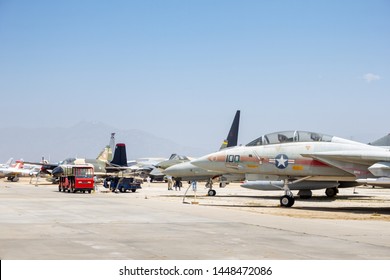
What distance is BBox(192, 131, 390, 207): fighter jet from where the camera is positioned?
897 inches

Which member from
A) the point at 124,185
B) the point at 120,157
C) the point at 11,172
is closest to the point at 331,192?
the point at 124,185

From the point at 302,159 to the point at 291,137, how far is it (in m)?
1.19

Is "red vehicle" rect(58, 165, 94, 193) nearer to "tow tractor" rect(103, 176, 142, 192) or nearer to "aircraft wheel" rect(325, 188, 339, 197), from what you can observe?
"tow tractor" rect(103, 176, 142, 192)

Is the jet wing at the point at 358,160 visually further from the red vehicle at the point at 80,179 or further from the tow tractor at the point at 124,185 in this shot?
the tow tractor at the point at 124,185

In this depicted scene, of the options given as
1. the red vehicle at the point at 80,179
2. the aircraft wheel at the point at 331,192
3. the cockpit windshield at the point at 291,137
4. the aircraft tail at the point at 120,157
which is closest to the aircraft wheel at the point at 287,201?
the cockpit windshield at the point at 291,137

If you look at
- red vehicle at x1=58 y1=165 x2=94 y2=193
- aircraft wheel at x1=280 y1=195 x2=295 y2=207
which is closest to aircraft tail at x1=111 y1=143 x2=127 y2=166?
red vehicle at x1=58 y1=165 x2=94 y2=193

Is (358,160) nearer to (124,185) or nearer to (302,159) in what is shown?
(302,159)

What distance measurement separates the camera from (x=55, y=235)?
509 inches

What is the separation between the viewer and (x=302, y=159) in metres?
23.9

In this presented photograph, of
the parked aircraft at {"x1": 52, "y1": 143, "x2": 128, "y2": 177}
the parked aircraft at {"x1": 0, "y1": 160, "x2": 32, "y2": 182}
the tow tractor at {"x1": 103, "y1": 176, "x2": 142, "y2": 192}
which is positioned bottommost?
the tow tractor at {"x1": 103, "y1": 176, "x2": 142, "y2": 192}

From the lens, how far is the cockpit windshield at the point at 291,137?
24.5 metres
